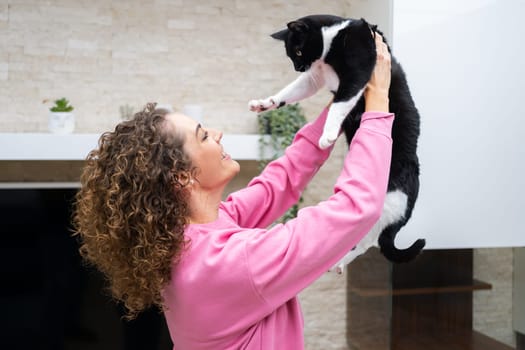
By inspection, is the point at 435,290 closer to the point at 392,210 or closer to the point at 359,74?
the point at 392,210

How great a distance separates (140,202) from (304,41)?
47cm

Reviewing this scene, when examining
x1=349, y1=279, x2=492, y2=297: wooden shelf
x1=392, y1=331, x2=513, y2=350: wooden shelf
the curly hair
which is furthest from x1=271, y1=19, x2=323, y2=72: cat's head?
x1=392, y1=331, x2=513, y2=350: wooden shelf

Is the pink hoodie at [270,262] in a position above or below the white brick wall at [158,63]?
below

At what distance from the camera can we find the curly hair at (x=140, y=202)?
3.10ft

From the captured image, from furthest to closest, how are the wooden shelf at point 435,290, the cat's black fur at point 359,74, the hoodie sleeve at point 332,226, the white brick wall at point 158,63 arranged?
the white brick wall at point 158,63
the wooden shelf at point 435,290
the cat's black fur at point 359,74
the hoodie sleeve at point 332,226

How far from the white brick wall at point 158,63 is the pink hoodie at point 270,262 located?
1.43m

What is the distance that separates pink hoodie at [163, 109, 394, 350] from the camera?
2.94 ft

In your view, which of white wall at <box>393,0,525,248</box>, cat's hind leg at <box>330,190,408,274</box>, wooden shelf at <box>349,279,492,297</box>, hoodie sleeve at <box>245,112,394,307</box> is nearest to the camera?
hoodie sleeve at <box>245,112,394,307</box>

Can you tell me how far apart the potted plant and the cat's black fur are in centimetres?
127

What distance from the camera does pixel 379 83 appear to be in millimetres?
984

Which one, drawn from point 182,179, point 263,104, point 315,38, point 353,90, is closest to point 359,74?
point 353,90

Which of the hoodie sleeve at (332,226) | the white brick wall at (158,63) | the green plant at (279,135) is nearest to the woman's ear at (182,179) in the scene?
the hoodie sleeve at (332,226)

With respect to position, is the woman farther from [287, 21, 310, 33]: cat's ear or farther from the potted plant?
the potted plant

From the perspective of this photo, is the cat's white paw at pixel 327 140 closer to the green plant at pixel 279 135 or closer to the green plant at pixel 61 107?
the green plant at pixel 279 135
